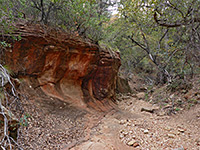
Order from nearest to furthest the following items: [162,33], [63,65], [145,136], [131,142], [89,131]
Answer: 1. [131,142]
2. [145,136]
3. [89,131]
4. [63,65]
5. [162,33]

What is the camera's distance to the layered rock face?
5070 mm

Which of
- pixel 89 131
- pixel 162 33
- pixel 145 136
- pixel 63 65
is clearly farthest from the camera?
pixel 162 33

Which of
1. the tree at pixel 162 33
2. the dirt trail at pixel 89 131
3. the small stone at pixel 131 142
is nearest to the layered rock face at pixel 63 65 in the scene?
the dirt trail at pixel 89 131

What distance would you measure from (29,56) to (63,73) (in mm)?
1638

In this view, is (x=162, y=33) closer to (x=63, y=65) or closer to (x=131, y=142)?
(x=63, y=65)

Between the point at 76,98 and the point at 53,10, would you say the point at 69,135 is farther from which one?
the point at 53,10

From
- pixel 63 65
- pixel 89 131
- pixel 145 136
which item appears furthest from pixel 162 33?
pixel 89 131

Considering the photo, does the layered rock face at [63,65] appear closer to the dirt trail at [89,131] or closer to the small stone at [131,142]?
the dirt trail at [89,131]

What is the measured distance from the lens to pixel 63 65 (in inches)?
247

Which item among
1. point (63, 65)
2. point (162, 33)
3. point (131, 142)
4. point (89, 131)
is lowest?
point (89, 131)

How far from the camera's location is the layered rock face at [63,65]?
16.6 feet

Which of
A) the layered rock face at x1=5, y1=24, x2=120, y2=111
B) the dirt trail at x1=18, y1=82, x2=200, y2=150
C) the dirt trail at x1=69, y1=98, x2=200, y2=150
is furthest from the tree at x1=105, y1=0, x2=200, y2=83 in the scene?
the dirt trail at x1=18, y1=82, x2=200, y2=150

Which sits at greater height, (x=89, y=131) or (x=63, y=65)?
(x=63, y=65)

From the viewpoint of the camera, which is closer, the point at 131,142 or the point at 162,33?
the point at 131,142
